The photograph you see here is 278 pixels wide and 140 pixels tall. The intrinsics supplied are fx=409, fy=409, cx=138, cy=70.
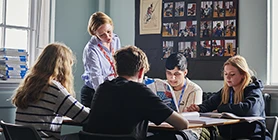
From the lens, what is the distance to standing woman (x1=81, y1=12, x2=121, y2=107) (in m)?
3.66

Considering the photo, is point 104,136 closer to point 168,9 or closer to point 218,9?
point 218,9

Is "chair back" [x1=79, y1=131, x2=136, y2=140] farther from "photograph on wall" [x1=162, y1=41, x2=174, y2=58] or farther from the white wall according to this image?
"photograph on wall" [x1=162, y1=41, x2=174, y2=58]

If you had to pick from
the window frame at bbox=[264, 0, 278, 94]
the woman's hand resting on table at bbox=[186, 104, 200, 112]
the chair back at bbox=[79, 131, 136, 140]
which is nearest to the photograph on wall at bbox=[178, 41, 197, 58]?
the window frame at bbox=[264, 0, 278, 94]

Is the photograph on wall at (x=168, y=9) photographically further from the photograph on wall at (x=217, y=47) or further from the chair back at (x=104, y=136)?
the chair back at (x=104, y=136)

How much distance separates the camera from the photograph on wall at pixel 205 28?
423 centimetres

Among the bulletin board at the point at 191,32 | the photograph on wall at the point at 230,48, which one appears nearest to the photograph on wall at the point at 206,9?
the bulletin board at the point at 191,32

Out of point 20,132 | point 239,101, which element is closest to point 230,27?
point 239,101

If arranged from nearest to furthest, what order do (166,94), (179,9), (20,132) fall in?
(20,132)
(166,94)
(179,9)

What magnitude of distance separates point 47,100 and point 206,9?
7.59 ft

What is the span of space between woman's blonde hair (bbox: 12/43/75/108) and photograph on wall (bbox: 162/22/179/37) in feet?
6.59

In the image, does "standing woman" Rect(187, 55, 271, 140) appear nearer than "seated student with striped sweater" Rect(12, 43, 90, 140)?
No

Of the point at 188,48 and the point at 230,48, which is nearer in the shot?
the point at 230,48

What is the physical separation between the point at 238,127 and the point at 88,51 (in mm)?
1473

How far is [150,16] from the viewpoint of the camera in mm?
4703
